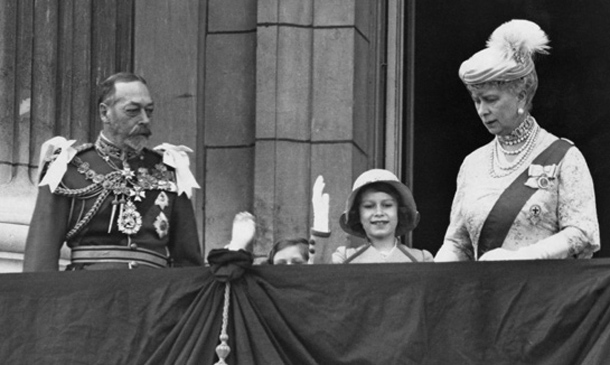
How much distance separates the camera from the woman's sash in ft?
40.8

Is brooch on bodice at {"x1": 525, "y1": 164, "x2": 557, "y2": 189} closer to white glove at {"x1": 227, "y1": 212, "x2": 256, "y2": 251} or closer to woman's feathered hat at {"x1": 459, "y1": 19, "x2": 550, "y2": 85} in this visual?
woman's feathered hat at {"x1": 459, "y1": 19, "x2": 550, "y2": 85}

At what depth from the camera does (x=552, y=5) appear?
16.8 meters

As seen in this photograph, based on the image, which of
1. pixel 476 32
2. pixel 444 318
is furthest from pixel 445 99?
pixel 444 318

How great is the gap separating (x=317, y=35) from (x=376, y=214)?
280 centimetres

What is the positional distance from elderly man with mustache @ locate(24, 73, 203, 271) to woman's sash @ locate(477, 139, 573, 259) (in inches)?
64.8

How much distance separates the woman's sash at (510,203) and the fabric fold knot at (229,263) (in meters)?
1.05

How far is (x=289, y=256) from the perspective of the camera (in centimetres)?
1395

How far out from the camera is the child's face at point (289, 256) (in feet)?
45.5

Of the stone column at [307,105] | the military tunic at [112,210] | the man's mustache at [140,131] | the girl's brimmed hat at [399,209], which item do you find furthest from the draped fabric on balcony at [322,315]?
the stone column at [307,105]

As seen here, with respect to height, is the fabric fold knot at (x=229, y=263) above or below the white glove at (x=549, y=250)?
below

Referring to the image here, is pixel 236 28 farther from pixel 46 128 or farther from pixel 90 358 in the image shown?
pixel 90 358

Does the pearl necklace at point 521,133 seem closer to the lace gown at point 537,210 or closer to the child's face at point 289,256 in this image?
the lace gown at point 537,210

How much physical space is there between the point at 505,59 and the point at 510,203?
0.63 metres

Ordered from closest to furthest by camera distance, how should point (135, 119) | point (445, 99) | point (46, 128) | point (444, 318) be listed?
point (444, 318)
point (135, 119)
point (46, 128)
point (445, 99)
